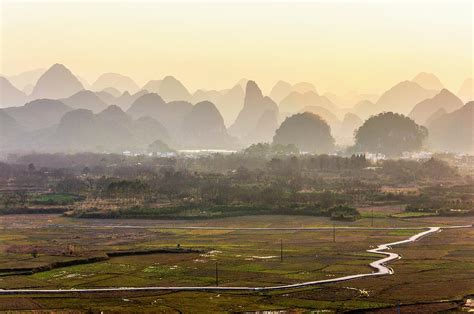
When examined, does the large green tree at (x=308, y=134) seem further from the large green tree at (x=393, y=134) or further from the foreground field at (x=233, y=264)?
the foreground field at (x=233, y=264)

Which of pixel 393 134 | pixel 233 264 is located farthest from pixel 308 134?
pixel 233 264

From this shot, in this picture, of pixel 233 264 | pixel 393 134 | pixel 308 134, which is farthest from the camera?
pixel 308 134

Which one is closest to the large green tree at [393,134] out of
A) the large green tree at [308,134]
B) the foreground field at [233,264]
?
the large green tree at [308,134]

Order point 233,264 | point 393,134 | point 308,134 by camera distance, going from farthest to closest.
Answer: point 308,134, point 393,134, point 233,264

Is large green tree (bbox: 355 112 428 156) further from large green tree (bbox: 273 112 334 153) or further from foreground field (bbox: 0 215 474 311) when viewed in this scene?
foreground field (bbox: 0 215 474 311)

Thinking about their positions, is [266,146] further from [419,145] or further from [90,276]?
[90,276]

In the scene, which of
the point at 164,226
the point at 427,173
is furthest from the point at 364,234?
the point at 427,173

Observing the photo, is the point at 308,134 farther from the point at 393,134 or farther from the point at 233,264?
the point at 233,264

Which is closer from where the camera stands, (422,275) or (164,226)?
(422,275)
